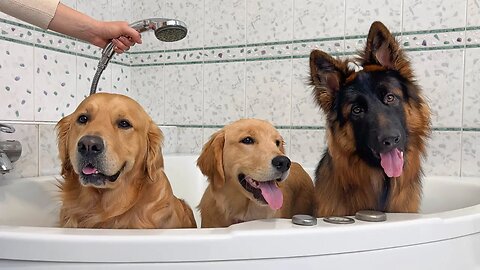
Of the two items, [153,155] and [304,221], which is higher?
[153,155]

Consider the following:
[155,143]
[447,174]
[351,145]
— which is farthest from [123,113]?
[447,174]

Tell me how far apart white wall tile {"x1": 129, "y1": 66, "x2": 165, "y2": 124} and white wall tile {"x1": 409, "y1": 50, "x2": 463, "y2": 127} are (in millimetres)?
1550

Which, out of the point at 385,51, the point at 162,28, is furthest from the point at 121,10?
the point at 385,51

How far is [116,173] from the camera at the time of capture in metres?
1.22

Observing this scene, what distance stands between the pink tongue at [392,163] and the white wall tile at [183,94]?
1517mm

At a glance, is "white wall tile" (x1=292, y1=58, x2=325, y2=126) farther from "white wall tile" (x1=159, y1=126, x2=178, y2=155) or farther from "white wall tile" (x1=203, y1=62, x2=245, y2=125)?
"white wall tile" (x1=159, y1=126, x2=178, y2=155)

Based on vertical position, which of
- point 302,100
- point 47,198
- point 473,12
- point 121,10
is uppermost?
point 121,10

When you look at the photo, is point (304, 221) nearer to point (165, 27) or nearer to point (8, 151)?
point (165, 27)

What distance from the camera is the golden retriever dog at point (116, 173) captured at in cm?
120

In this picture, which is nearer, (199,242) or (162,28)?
(199,242)

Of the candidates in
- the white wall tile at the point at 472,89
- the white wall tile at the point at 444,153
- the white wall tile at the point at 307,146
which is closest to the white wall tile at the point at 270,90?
the white wall tile at the point at 307,146

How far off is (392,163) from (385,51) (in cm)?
37

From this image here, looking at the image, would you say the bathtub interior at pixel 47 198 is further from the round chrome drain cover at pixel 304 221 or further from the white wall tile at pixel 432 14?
the round chrome drain cover at pixel 304 221

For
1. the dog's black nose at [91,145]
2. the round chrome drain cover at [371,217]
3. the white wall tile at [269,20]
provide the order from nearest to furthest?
1. the round chrome drain cover at [371,217]
2. the dog's black nose at [91,145]
3. the white wall tile at [269,20]
